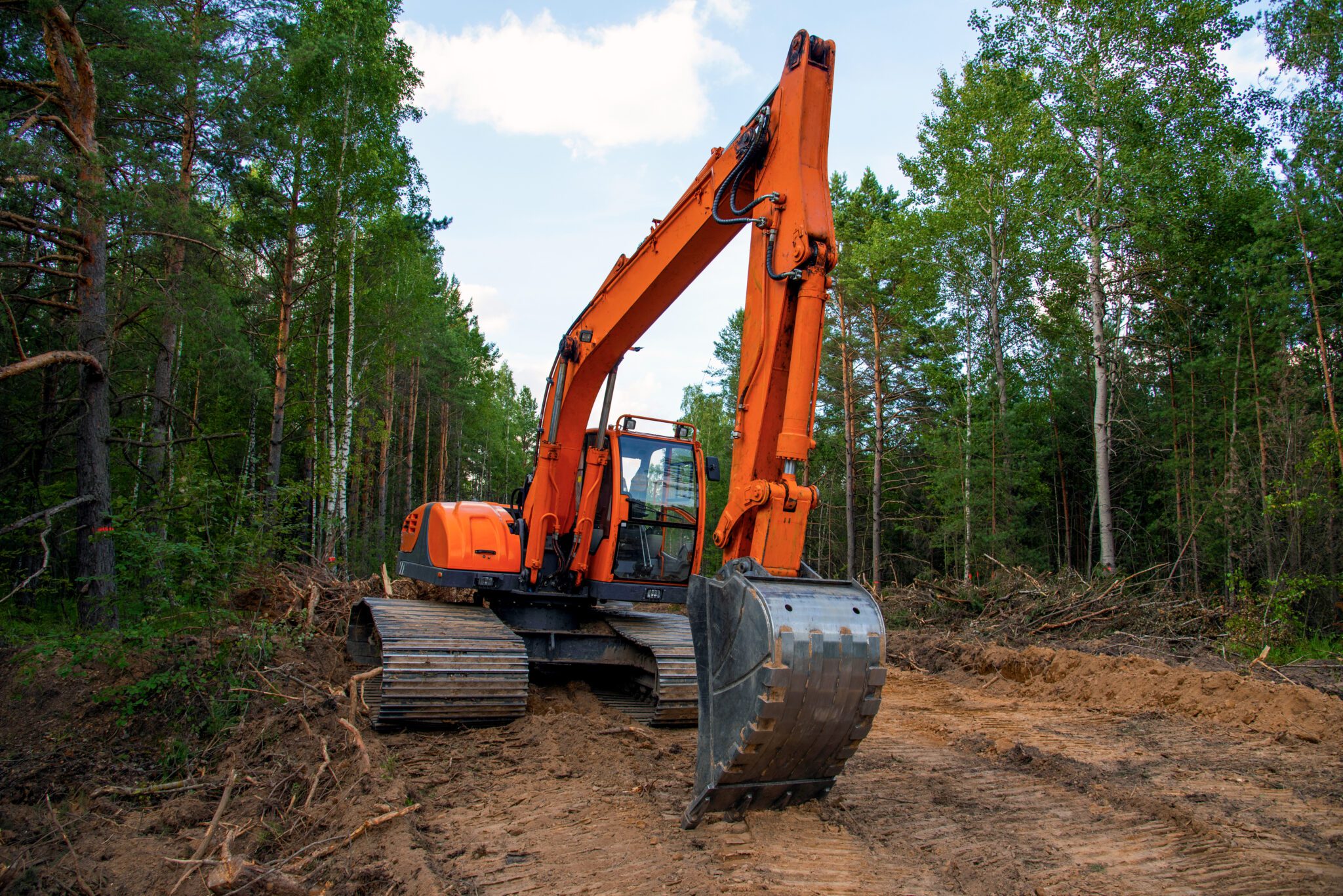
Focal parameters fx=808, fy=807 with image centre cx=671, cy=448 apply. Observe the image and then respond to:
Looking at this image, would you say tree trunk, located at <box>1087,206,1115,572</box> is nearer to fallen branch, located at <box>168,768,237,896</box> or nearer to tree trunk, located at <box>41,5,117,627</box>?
fallen branch, located at <box>168,768,237,896</box>

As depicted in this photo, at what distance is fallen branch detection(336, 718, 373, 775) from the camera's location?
452 centimetres

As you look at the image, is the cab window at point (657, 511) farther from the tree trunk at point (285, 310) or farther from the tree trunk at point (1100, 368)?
the tree trunk at point (1100, 368)

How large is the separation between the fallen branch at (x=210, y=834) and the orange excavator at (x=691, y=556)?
45.9 inches

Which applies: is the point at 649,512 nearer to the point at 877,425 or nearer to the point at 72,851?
the point at 72,851

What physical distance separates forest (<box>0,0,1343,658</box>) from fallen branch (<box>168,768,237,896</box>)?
3366 millimetres

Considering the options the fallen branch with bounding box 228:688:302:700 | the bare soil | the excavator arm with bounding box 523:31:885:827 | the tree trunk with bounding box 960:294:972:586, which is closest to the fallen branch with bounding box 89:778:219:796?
the bare soil

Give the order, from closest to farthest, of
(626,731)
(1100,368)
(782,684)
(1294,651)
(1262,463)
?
(782,684) < (626,731) < (1294,651) < (1262,463) < (1100,368)

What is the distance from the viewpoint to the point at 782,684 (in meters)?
3.16

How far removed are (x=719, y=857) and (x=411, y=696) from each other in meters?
2.79

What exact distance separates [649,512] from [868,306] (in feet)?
50.5

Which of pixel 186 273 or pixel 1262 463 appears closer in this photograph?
pixel 186 273

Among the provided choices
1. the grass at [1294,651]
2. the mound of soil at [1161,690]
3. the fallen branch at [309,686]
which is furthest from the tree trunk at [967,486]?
the fallen branch at [309,686]

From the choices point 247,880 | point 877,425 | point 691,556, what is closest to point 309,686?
point 247,880

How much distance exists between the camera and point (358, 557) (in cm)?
1961
